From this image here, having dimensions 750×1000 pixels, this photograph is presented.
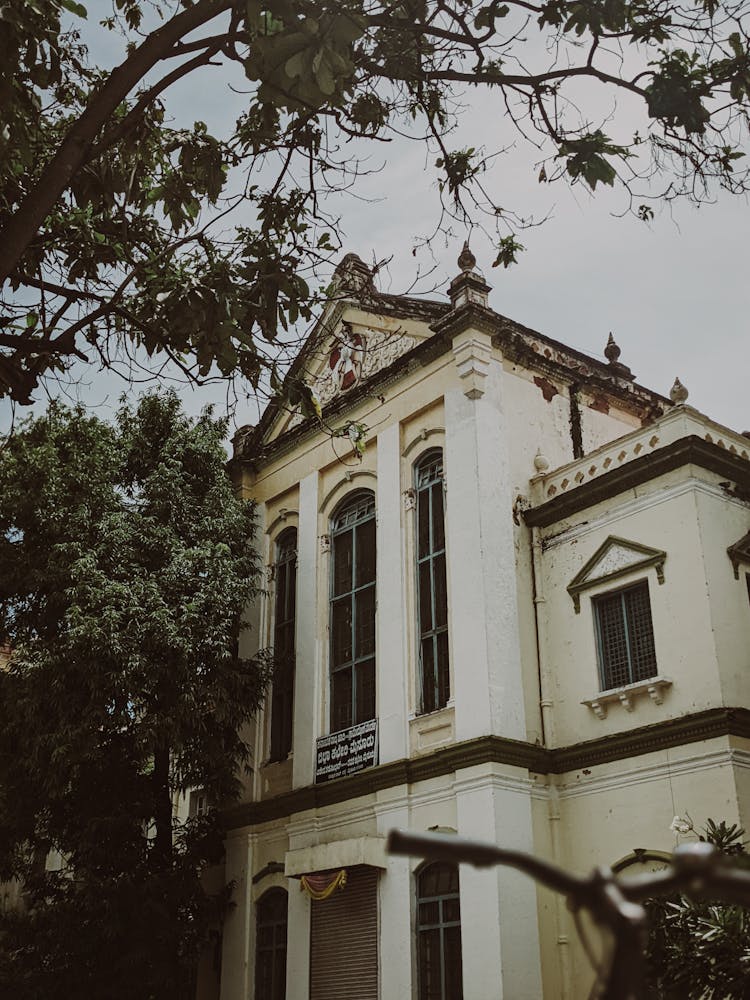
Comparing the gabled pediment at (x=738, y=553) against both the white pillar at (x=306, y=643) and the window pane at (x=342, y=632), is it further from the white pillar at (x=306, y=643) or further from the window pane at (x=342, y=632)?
the white pillar at (x=306, y=643)

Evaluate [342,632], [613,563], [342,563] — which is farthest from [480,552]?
[342,563]

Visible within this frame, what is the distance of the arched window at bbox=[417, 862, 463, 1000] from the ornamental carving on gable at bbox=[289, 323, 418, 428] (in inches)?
296

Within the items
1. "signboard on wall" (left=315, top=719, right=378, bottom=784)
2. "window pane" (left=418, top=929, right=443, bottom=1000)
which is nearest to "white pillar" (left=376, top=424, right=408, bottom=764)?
"signboard on wall" (left=315, top=719, right=378, bottom=784)

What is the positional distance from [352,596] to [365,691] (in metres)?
1.52

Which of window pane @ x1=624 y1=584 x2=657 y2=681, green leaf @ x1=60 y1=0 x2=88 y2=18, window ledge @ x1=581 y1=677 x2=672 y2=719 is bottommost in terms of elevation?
window ledge @ x1=581 y1=677 x2=672 y2=719

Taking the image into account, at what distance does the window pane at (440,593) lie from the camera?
14.2 metres

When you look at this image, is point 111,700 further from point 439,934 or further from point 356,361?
point 356,361

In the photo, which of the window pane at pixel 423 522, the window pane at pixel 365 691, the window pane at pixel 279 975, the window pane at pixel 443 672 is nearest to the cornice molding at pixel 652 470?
the window pane at pixel 423 522

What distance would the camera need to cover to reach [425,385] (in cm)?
1553

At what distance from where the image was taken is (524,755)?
12750mm

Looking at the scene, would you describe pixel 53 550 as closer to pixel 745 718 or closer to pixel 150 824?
pixel 150 824

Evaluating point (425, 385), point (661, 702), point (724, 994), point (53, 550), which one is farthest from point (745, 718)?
point (53, 550)

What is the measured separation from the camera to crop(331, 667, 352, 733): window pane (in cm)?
1536

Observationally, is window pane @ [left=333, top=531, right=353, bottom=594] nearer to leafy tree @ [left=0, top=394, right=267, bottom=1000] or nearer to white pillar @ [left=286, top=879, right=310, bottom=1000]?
leafy tree @ [left=0, top=394, right=267, bottom=1000]
